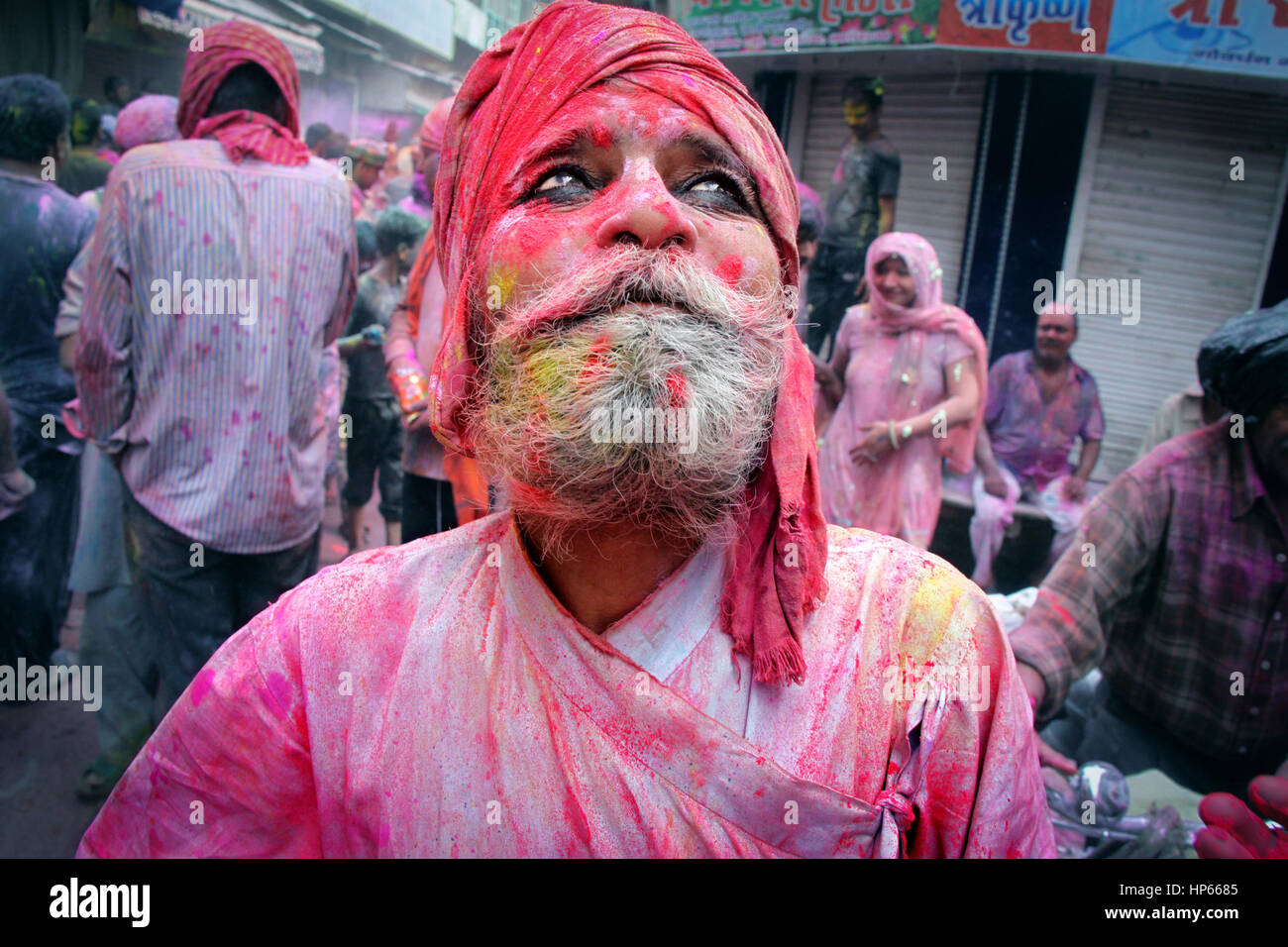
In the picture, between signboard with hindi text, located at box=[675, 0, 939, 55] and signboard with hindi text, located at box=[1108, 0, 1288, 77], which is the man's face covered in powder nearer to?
signboard with hindi text, located at box=[1108, 0, 1288, 77]

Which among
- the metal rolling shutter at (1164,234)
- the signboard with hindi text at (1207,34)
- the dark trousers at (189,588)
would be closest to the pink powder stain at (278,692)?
the dark trousers at (189,588)

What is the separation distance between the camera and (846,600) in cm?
134

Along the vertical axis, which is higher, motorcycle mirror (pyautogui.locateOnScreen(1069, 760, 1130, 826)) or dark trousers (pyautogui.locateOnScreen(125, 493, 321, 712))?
dark trousers (pyautogui.locateOnScreen(125, 493, 321, 712))

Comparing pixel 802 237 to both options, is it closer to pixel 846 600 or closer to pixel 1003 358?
pixel 1003 358

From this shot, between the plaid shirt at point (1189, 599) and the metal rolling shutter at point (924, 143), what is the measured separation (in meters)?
3.48

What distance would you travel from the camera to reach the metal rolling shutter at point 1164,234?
193 inches

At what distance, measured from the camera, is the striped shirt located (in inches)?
112

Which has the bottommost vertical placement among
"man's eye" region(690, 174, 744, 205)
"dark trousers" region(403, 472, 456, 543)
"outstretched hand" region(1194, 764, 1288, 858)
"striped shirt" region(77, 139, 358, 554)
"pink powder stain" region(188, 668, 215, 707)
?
"outstretched hand" region(1194, 764, 1288, 858)

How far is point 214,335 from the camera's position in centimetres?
295

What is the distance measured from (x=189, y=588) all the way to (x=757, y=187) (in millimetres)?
2648

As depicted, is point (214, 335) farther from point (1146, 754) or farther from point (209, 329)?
point (1146, 754)

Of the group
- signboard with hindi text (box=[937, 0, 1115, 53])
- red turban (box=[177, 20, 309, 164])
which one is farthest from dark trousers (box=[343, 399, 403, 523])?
signboard with hindi text (box=[937, 0, 1115, 53])

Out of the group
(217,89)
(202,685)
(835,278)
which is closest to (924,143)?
(835,278)
